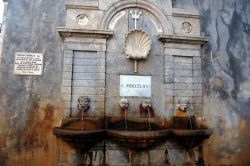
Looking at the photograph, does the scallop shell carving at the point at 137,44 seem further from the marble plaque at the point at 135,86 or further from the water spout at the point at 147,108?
the water spout at the point at 147,108

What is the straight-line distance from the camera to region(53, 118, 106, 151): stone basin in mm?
4720

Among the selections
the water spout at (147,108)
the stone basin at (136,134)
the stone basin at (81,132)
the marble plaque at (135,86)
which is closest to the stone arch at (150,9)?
the marble plaque at (135,86)

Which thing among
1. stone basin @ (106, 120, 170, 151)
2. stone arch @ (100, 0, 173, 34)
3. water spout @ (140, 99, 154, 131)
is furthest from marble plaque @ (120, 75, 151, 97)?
stone arch @ (100, 0, 173, 34)

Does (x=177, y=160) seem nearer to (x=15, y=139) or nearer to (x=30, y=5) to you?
(x=15, y=139)

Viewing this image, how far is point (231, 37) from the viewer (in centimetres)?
641

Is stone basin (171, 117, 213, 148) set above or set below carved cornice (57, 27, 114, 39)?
below

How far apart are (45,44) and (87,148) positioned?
2.33m

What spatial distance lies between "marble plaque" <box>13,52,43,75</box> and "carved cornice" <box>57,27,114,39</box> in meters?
0.71

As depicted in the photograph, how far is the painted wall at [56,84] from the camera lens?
5184 mm

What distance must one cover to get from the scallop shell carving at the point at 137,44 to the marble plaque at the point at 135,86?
45 centimetres

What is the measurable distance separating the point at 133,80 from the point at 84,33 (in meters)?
1.42

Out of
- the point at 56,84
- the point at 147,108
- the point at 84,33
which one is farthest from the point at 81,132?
the point at 84,33

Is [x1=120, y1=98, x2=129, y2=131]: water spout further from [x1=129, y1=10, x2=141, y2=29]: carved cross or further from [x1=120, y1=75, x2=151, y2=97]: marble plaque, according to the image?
[x1=129, y1=10, x2=141, y2=29]: carved cross

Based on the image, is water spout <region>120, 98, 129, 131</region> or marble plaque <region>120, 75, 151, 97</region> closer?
water spout <region>120, 98, 129, 131</region>
